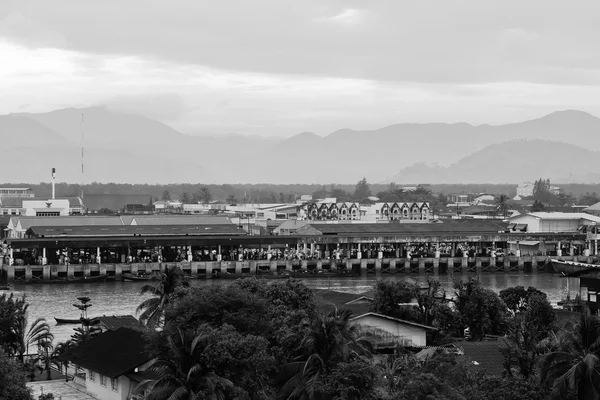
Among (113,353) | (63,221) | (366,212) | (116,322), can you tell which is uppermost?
(63,221)

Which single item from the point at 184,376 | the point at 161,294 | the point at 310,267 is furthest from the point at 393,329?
the point at 310,267

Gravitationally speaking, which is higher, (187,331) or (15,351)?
(187,331)

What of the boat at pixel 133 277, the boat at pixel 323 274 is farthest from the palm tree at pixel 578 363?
the boat at pixel 323 274

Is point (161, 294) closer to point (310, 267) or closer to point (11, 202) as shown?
point (310, 267)

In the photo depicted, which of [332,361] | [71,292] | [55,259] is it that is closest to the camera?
[332,361]

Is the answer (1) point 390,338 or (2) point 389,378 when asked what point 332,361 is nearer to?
(2) point 389,378

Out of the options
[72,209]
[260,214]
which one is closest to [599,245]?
[260,214]
